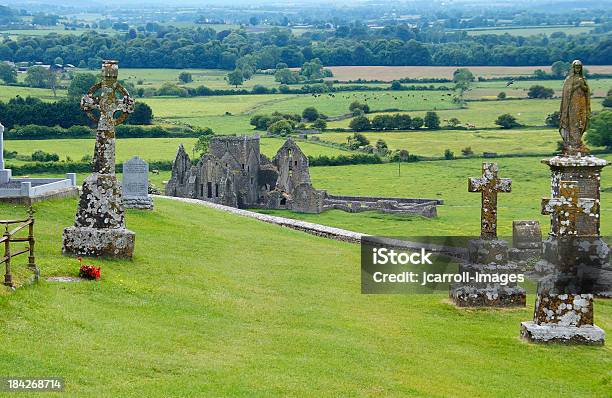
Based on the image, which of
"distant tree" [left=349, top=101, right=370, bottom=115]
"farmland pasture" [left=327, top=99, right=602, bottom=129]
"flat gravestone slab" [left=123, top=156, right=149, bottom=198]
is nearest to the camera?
"flat gravestone slab" [left=123, top=156, right=149, bottom=198]

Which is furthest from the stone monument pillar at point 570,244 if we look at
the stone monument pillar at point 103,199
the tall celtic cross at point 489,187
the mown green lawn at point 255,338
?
the stone monument pillar at point 103,199

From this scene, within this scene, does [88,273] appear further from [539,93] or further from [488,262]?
[539,93]

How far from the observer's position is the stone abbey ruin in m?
71.0

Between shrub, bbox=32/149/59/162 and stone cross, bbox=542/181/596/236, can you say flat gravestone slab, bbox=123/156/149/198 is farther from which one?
shrub, bbox=32/149/59/162

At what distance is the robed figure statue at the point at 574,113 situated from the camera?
920 inches

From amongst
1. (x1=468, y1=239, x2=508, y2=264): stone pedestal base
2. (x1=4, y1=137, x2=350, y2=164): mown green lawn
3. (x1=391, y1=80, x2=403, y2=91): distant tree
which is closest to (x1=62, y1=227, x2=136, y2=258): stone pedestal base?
(x1=468, y1=239, x2=508, y2=264): stone pedestal base

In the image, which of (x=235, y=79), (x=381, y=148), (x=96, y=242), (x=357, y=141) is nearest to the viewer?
(x=96, y=242)

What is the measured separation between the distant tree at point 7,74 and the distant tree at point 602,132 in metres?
83.6

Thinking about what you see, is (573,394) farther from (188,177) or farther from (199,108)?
(199,108)

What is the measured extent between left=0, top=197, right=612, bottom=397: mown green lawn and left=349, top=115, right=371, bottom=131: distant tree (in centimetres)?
9214

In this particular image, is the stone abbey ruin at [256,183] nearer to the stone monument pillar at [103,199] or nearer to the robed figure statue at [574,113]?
the stone monument pillar at [103,199]

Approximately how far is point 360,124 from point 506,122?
16613mm

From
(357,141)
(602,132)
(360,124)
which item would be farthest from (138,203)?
(360,124)

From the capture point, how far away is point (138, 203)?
133 feet
